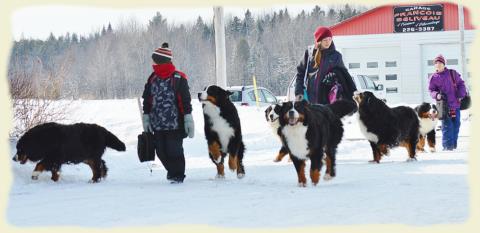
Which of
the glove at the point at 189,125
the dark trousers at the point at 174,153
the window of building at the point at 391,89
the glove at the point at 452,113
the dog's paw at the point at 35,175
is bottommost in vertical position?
the dog's paw at the point at 35,175

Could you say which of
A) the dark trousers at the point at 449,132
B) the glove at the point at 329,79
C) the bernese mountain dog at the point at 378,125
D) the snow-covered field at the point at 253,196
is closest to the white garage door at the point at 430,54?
the dark trousers at the point at 449,132

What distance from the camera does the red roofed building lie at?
35.6 metres

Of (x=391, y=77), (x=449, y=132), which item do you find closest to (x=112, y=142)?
(x=449, y=132)

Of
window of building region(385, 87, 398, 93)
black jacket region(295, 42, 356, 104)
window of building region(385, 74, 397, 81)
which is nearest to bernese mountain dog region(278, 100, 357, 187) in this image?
black jacket region(295, 42, 356, 104)

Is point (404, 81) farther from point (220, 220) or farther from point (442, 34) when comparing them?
point (220, 220)

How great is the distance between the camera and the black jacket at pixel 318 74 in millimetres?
10242

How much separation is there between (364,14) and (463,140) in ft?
74.7

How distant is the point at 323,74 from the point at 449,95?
12.9 feet

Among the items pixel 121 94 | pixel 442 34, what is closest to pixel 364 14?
pixel 442 34

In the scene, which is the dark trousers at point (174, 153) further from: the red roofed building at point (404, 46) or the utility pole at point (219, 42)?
the red roofed building at point (404, 46)

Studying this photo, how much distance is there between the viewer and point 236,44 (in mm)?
57219

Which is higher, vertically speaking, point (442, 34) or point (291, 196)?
point (442, 34)

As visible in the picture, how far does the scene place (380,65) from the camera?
35.8 m

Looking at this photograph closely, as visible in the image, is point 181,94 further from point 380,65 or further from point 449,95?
point 380,65
